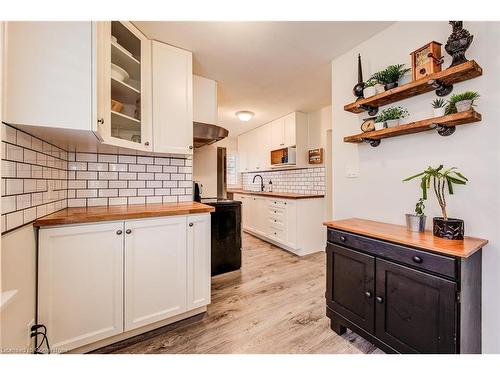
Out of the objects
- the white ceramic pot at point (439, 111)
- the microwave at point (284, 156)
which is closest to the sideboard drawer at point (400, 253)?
the white ceramic pot at point (439, 111)

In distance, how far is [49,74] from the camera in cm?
104

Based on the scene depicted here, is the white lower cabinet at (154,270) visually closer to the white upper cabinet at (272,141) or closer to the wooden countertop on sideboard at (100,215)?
the wooden countertop on sideboard at (100,215)

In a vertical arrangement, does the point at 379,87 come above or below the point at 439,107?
above

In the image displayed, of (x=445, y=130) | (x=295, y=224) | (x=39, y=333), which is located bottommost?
(x=39, y=333)

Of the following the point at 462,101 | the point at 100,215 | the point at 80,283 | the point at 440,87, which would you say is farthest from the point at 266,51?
the point at 80,283

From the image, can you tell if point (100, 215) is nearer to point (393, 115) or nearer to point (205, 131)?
point (205, 131)

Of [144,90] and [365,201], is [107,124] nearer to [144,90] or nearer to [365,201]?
[144,90]

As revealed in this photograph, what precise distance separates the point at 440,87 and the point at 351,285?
141 centimetres

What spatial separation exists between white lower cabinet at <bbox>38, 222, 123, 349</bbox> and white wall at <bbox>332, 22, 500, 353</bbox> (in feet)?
6.35

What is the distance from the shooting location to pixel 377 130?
1.63 metres

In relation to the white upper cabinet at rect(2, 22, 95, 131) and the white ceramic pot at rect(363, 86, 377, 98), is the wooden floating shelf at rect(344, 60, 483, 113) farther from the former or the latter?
the white upper cabinet at rect(2, 22, 95, 131)

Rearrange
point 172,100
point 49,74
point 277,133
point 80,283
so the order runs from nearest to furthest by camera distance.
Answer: point 49,74
point 80,283
point 172,100
point 277,133

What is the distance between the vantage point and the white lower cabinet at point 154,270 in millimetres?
1441
